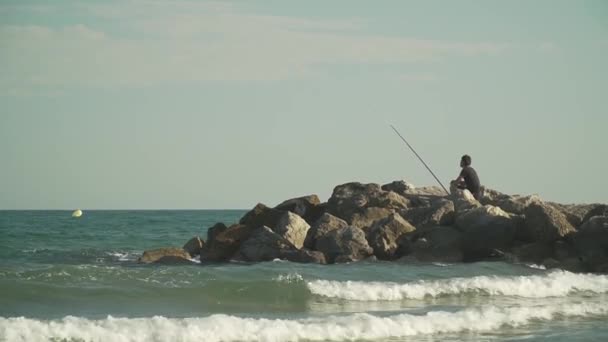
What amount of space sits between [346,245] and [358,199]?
2465mm

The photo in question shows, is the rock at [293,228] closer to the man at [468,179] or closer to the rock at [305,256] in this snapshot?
the rock at [305,256]

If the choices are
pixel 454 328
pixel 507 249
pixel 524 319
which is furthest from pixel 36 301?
pixel 507 249

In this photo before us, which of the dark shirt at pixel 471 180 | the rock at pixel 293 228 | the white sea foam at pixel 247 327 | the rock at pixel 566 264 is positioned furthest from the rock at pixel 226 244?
the white sea foam at pixel 247 327

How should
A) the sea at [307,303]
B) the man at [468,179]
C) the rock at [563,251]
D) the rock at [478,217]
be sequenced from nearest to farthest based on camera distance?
the sea at [307,303] < the rock at [563,251] < the rock at [478,217] < the man at [468,179]

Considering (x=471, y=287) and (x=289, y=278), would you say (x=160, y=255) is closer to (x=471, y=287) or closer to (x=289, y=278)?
(x=289, y=278)

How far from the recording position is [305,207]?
67.8 feet

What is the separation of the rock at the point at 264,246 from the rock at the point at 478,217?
3400 millimetres

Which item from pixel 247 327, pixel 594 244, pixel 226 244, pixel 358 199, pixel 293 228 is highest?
pixel 358 199

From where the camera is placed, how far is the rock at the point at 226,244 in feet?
62.4

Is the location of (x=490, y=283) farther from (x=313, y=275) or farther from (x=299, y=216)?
(x=299, y=216)

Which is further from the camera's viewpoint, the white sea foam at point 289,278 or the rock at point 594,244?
the rock at point 594,244

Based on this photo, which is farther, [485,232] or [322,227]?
[322,227]

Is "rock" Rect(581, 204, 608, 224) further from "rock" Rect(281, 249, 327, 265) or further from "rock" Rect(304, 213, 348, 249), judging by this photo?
"rock" Rect(281, 249, 327, 265)

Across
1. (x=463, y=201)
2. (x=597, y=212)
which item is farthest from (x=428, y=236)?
(x=597, y=212)
